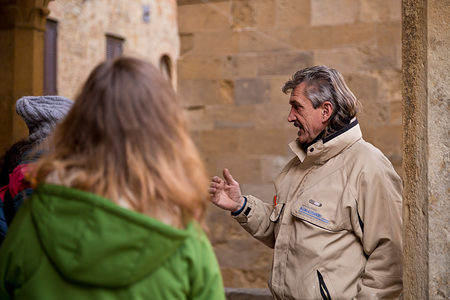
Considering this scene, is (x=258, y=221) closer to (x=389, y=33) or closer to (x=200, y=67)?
(x=389, y=33)

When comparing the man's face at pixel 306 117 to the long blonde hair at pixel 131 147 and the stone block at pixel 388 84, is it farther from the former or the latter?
the stone block at pixel 388 84

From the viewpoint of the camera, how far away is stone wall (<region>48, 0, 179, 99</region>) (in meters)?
12.2

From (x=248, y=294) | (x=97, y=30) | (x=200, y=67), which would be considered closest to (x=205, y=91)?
(x=200, y=67)

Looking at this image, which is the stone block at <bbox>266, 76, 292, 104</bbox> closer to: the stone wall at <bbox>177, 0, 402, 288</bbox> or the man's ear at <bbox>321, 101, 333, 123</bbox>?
the stone wall at <bbox>177, 0, 402, 288</bbox>

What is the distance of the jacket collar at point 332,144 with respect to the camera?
2492mm

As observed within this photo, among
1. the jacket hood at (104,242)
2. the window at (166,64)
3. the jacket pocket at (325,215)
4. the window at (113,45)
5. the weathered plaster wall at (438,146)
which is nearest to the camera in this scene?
the jacket hood at (104,242)

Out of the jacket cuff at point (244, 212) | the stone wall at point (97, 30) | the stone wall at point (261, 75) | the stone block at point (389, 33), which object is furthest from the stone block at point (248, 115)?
the stone wall at point (97, 30)

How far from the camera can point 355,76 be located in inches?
193

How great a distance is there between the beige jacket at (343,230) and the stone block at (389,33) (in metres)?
2.59

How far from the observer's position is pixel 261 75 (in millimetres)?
5227

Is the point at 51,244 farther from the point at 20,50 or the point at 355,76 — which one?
the point at 20,50

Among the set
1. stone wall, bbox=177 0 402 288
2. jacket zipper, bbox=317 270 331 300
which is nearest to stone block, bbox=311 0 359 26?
stone wall, bbox=177 0 402 288

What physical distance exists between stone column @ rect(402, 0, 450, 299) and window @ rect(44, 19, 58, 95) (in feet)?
34.2

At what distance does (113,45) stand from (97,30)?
79 centimetres
